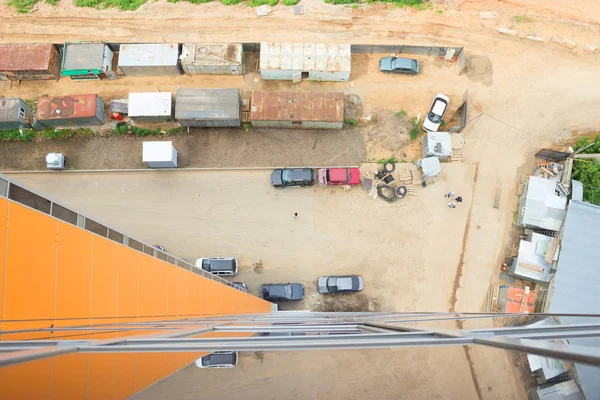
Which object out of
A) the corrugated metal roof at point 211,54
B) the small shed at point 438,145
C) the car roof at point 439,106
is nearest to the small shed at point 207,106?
the corrugated metal roof at point 211,54

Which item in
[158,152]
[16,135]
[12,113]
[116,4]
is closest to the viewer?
[158,152]

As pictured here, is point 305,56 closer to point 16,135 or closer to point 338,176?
point 338,176

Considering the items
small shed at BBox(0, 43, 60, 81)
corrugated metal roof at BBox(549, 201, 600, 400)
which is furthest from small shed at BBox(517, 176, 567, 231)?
small shed at BBox(0, 43, 60, 81)

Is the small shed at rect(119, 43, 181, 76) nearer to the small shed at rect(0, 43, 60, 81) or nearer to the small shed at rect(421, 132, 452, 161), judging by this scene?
the small shed at rect(0, 43, 60, 81)

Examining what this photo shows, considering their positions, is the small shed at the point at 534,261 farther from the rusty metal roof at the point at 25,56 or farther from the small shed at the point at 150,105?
the rusty metal roof at the point at 25,56

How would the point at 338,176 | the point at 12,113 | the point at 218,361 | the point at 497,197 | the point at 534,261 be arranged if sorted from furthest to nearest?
the point at 497,197, the point at 12,113, the point at 338,176, the point at 534,261, the point at 218,361

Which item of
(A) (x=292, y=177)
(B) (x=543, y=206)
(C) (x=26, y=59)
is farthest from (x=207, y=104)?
(B) (x=543, y=206)
